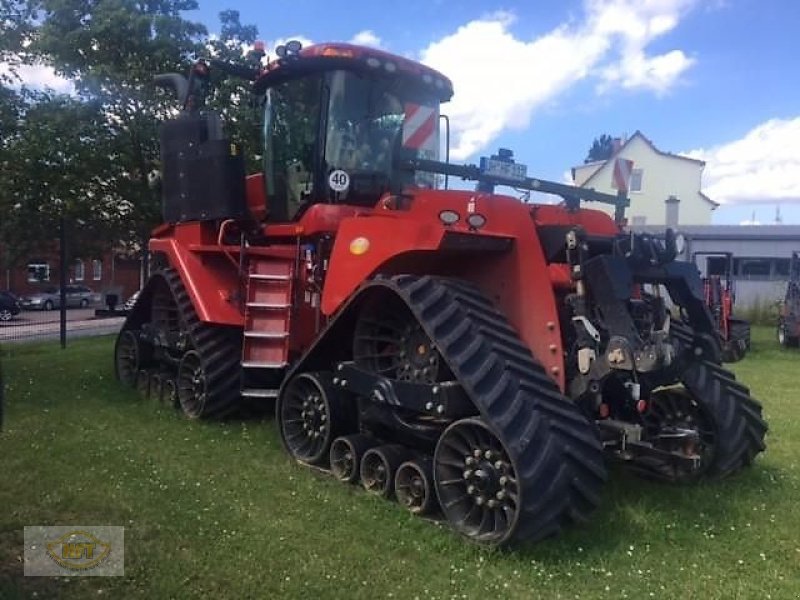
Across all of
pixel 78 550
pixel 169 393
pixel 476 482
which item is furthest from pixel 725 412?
pixel 169 393

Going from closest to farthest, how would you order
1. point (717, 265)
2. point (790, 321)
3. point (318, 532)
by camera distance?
point (318, 532) → point (790, 321) → point (717, 265)

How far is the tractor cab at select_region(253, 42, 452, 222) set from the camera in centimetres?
691

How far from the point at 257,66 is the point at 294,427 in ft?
11.9

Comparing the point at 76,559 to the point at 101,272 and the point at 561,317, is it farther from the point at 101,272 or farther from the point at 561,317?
the point at 101,272

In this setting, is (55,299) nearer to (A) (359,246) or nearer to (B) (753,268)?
(B) (753,268)

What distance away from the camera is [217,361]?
7648 mm

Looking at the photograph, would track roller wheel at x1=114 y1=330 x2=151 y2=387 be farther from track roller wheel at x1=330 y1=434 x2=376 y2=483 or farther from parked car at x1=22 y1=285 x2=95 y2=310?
parked car at x1=22 y1=285 x2=95 y2=310

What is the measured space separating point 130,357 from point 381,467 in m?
5.26

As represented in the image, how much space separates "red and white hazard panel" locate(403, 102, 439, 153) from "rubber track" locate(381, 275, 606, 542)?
2.86 metres

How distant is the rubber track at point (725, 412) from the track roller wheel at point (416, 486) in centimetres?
191

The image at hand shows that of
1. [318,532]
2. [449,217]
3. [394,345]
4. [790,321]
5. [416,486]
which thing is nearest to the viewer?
[318,532]

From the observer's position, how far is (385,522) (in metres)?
4.90

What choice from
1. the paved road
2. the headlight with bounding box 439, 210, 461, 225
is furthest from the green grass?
the paved road

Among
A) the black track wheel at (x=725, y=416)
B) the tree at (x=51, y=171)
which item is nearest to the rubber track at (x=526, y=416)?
the black track wheel at (x=725, y=416)
